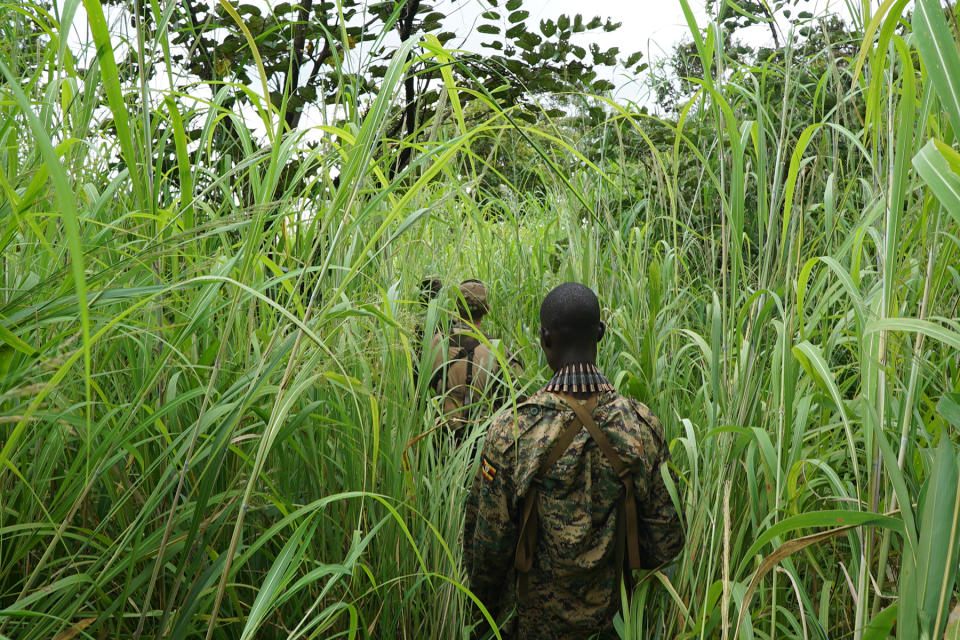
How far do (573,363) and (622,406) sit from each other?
0.17 metres

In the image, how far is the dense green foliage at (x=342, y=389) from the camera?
3.18 feet

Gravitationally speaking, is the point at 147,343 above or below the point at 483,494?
above

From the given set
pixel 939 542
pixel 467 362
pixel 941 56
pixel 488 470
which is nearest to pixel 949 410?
pixel 939 542

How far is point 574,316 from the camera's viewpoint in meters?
1.88

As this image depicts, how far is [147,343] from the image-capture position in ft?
4.39

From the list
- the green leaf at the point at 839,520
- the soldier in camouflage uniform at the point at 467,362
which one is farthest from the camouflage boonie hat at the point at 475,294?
the green leaf at the point at 839,520

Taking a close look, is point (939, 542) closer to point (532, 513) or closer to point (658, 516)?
point (658, 516)

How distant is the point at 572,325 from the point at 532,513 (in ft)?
1.68

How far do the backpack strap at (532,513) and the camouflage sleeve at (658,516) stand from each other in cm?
20

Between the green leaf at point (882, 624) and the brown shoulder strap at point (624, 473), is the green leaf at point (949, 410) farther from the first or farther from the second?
the brown shoulder strap at point (624, 473)

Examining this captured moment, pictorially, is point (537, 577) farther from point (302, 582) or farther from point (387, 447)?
point (302, 582)

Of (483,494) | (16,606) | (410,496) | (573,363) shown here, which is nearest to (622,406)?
(573,363)

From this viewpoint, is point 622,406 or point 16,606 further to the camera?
point 622,406

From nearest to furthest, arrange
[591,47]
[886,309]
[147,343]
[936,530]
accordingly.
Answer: [936,530], [886,309], [147,343], [591,47]
